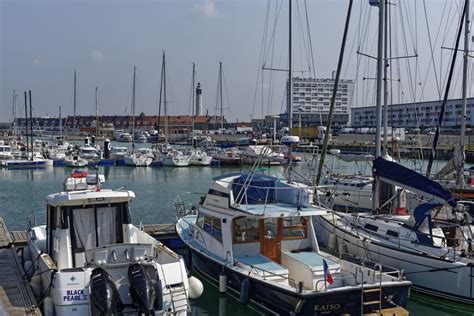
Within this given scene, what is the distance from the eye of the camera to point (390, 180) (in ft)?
56.9

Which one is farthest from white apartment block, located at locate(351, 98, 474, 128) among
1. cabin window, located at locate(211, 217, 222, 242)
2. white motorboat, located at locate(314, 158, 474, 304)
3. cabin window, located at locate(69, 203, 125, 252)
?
cabin window, located at locate(69, 203, 125, 252)

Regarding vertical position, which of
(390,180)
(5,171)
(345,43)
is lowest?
(5,171)

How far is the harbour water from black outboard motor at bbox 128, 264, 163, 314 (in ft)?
11.8

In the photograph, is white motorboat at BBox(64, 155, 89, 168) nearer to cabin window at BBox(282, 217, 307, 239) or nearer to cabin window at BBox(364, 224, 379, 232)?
cabin window at BBox(364, 224, 379, 232)

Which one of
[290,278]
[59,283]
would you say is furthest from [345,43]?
[59,283]

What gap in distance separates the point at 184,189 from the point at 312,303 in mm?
31540

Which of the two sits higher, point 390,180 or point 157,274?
point 390,180

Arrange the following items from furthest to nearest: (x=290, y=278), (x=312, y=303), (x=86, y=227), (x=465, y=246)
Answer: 1. (x=465, y=246)
2. (x=290, y=278)
3. (x=86, y=227)
4. (x=312, y=303)

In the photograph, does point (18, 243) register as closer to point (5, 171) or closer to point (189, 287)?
point (189, 287)

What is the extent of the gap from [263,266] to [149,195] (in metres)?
26.0

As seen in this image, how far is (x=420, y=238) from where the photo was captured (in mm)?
15430

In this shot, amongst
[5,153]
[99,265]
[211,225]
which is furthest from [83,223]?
[5,153]

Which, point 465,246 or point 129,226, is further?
point 465,246

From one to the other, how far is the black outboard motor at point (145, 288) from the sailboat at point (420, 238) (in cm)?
795
